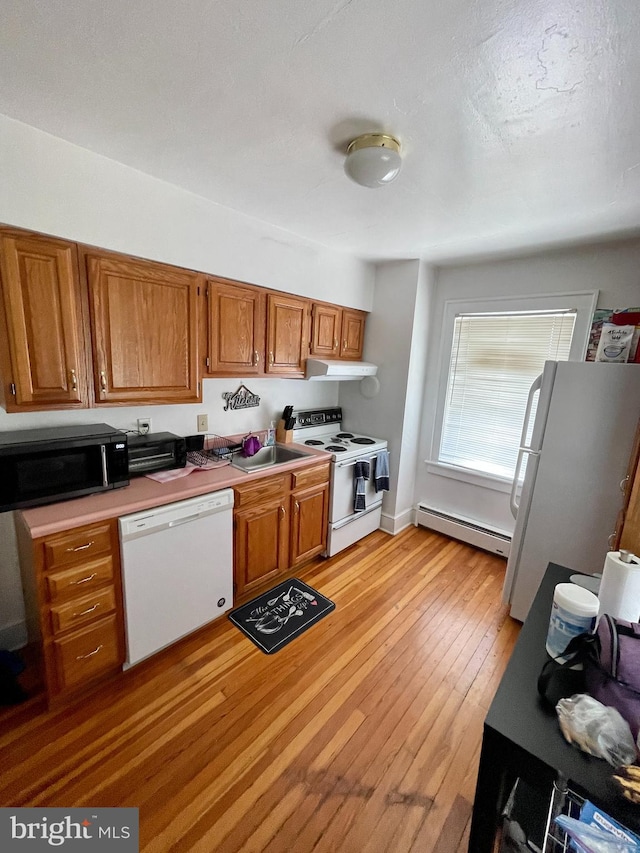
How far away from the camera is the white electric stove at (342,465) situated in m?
2.81

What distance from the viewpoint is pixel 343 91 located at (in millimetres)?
1137

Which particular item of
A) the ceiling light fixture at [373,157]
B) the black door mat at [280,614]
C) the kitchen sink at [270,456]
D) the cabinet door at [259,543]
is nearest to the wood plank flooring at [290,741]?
the black door mat at [280,614]

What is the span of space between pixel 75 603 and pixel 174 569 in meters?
0.44

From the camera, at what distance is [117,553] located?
164cm

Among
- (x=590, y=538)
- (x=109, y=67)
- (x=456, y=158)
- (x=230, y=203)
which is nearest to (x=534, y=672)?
(x=590, y=538)

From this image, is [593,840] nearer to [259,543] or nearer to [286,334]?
[259,543]

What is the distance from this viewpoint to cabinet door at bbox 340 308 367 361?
310cm

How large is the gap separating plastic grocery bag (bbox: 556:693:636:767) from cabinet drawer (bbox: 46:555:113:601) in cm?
176

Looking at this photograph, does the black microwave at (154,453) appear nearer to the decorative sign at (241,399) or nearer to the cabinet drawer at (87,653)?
the decorative sign at (241,399)

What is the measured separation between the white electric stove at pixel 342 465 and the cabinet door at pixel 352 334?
591mm

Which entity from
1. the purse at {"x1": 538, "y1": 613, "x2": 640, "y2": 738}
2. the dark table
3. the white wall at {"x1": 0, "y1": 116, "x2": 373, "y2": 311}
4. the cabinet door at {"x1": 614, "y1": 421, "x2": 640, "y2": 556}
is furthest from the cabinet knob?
the cabinet door at {"x1": 614, "y1": 421, "x2": 640, "y2": 556}

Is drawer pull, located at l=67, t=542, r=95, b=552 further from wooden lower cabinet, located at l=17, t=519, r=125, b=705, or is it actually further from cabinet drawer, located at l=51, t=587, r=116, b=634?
cabinet drawer, located at l=51, t=587, r=116, b=634

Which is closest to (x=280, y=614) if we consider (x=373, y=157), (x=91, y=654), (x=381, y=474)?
(x=91, y=654)

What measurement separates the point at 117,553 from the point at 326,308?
225 cm
